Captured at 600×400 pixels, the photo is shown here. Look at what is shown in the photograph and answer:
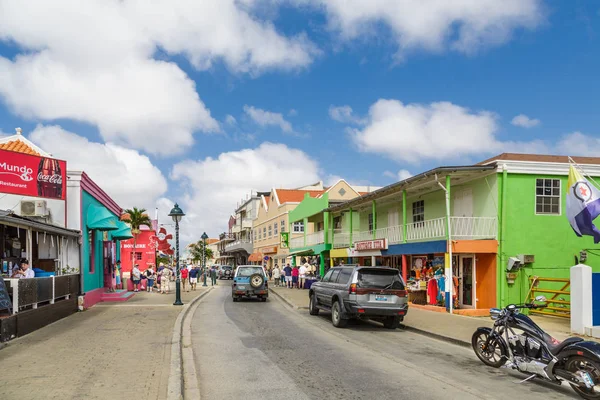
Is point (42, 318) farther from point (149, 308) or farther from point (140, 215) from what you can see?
point (140, 215)

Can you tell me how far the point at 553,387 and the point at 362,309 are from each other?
21.1 ft

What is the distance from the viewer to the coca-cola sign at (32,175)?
51.8ft

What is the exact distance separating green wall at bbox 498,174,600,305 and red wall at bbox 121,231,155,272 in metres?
41.2

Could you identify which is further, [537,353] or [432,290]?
[432,290]

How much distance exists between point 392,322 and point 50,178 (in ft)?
39.3

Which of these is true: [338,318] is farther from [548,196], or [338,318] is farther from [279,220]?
[279,220]

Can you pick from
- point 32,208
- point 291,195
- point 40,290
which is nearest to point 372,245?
point 32,208

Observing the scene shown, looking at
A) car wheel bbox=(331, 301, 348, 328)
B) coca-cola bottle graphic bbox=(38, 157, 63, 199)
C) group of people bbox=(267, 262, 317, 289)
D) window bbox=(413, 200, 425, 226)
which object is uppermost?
coca-cola bottle graphic bbox=(38, 157, 63, 199)

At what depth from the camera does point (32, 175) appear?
16500mm

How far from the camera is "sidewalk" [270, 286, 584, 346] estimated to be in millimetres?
12602

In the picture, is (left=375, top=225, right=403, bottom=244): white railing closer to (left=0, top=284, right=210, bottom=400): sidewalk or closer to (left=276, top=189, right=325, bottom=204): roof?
(left=0, top=284, right=210, bottom=400): sidewalk

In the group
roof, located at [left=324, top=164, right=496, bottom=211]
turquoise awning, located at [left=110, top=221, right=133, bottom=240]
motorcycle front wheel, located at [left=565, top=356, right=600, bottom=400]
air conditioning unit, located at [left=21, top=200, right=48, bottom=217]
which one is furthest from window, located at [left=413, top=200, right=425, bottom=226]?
A: motorcycle front wheel, located at [left=565, top=356, right=600, bottom=400]

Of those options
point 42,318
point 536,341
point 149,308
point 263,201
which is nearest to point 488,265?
point 536,341

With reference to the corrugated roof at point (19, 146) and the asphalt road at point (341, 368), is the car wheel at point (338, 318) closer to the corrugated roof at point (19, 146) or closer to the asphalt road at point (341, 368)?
the asphalt road at point (341, 368)
